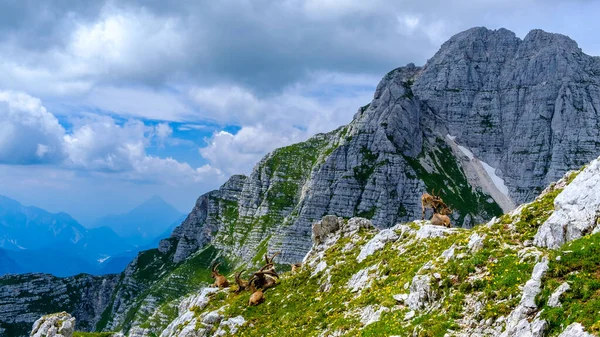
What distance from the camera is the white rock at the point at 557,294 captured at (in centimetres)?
1825

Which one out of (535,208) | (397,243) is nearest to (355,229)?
(397,243)

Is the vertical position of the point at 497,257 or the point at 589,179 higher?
the point at 589,179

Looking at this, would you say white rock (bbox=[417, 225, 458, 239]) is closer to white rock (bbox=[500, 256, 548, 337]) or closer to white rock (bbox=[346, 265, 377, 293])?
white rock (bbox=[346, 265, 377, 293])

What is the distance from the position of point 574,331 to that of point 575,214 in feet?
36.6

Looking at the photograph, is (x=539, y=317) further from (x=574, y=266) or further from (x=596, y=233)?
(x=596, y=233)

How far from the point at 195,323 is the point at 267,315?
27.9ft

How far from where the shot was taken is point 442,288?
2431 cm

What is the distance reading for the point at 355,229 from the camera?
52.2 meters

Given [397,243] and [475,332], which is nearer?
[475,332]

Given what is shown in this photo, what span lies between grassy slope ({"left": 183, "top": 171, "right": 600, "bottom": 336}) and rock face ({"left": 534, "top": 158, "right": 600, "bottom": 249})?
1523 millimetres

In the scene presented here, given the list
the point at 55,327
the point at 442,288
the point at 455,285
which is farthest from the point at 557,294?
the point at 55,327

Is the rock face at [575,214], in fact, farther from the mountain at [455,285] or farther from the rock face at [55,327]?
the rock face at [55,327]

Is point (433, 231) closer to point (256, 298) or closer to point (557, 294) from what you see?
point (256, 298)

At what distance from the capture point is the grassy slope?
754 inches
